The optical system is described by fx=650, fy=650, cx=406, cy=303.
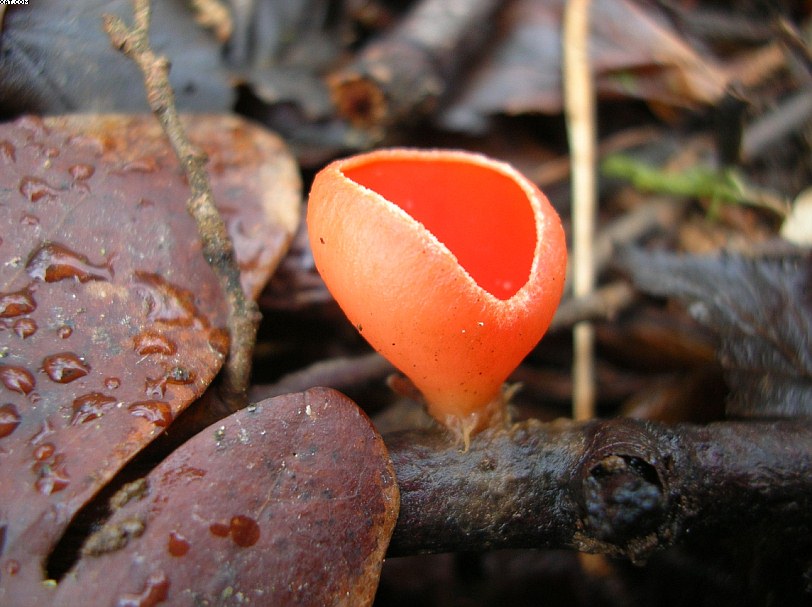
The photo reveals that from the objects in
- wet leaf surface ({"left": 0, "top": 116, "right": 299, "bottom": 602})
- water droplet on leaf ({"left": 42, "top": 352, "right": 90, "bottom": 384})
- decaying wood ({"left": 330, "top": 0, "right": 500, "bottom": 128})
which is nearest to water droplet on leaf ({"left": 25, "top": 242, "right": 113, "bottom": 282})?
wet leaf surface ({"left": 0, "top": 116, "right": 299, "bottom": 602})

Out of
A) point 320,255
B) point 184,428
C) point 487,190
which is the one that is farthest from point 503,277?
point 184,428

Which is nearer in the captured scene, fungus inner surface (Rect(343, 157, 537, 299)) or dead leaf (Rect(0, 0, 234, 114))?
fungus inner surface (Rect(343, 157, 537, 299))

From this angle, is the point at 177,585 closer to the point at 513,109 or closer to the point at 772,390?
the point at 772,390

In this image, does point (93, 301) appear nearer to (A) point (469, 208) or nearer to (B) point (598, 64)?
(A) point (469, 208)

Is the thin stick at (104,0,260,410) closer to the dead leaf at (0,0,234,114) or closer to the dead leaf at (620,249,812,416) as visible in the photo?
the dead leaf at (0,0,234,114)

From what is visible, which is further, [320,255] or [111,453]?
[320,255]

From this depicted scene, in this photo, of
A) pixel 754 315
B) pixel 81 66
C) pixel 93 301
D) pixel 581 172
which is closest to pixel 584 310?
pixel 754 315

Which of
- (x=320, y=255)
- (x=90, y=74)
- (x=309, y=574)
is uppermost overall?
(x=90, y=74)
